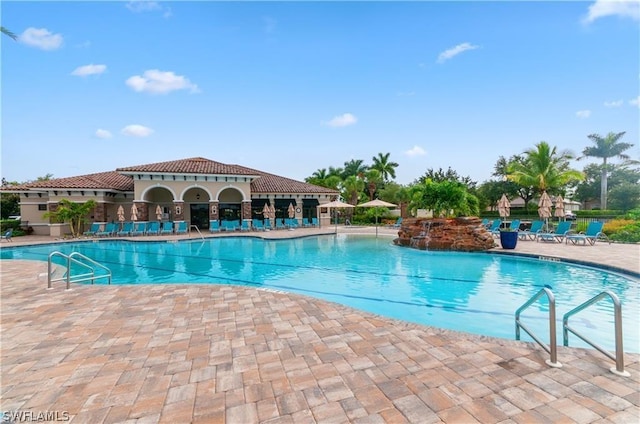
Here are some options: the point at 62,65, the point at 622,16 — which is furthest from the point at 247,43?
the point at 622,16

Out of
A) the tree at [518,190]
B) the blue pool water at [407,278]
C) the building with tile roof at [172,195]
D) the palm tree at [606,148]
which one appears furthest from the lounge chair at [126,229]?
the palm tree at [606,148]

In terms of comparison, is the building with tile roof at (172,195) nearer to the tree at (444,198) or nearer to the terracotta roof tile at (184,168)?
the terracotta roof tile at (184,168)

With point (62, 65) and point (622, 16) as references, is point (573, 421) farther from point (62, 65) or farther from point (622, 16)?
point (62, 65)

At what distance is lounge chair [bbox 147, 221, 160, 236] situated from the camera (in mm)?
20570

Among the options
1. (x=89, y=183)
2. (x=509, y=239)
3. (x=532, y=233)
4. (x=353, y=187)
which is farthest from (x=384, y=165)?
(x=89, y=183)

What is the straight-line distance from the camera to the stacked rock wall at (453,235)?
1366 centimetres

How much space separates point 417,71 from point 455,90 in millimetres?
2574

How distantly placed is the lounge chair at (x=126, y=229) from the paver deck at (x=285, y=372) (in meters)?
16.9

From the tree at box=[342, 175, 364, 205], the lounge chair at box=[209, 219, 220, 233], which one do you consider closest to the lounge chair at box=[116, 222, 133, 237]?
the lounge chair at box=[209, 219, 220, 233]

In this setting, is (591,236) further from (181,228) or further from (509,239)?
(181,228)

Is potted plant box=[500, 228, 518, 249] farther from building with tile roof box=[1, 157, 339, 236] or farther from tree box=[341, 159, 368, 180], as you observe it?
tree box=[341, 159, 368, 180]

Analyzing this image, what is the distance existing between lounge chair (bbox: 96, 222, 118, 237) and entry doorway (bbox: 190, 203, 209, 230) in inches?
232

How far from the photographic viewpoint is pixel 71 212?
19.2 meters

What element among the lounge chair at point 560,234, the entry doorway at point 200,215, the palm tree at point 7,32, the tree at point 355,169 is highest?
→ the tree at point 355,169
